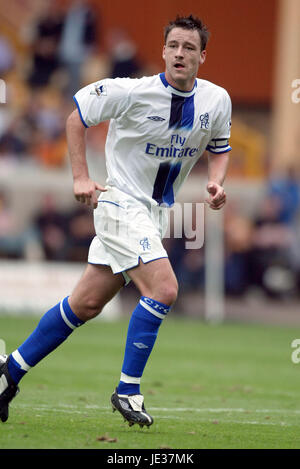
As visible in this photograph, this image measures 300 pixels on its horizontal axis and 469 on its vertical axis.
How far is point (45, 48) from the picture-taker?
21.9 metres

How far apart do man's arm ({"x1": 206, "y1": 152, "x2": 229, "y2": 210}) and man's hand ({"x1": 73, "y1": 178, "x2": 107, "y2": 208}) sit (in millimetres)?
753

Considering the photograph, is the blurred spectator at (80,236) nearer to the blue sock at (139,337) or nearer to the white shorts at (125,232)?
the white shorts at (125,232)

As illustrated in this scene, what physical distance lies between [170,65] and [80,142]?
735mm

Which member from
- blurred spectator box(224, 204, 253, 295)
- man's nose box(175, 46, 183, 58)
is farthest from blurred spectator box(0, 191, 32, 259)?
man's nose box(175, 46, 183, 58)

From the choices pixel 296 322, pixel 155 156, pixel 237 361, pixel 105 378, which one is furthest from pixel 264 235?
pixel 155 156

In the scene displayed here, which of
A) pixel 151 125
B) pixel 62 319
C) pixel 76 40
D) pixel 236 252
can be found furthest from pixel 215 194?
pixel 76 40

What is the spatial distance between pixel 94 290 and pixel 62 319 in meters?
0.29

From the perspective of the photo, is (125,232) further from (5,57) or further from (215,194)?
(5,57)

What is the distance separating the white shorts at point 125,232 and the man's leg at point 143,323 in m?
0.08

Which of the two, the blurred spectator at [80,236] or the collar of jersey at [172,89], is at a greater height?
the collar of jersey at [172,89]


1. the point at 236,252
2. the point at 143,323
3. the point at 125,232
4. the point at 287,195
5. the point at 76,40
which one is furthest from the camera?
the point at 76,40

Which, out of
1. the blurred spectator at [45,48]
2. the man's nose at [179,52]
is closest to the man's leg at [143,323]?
the man's nose at [179,52]

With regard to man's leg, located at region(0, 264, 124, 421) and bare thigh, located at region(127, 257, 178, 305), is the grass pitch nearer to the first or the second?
man's leg, located at region(0, 264, 124, 421)

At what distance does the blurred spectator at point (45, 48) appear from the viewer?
21453mm
